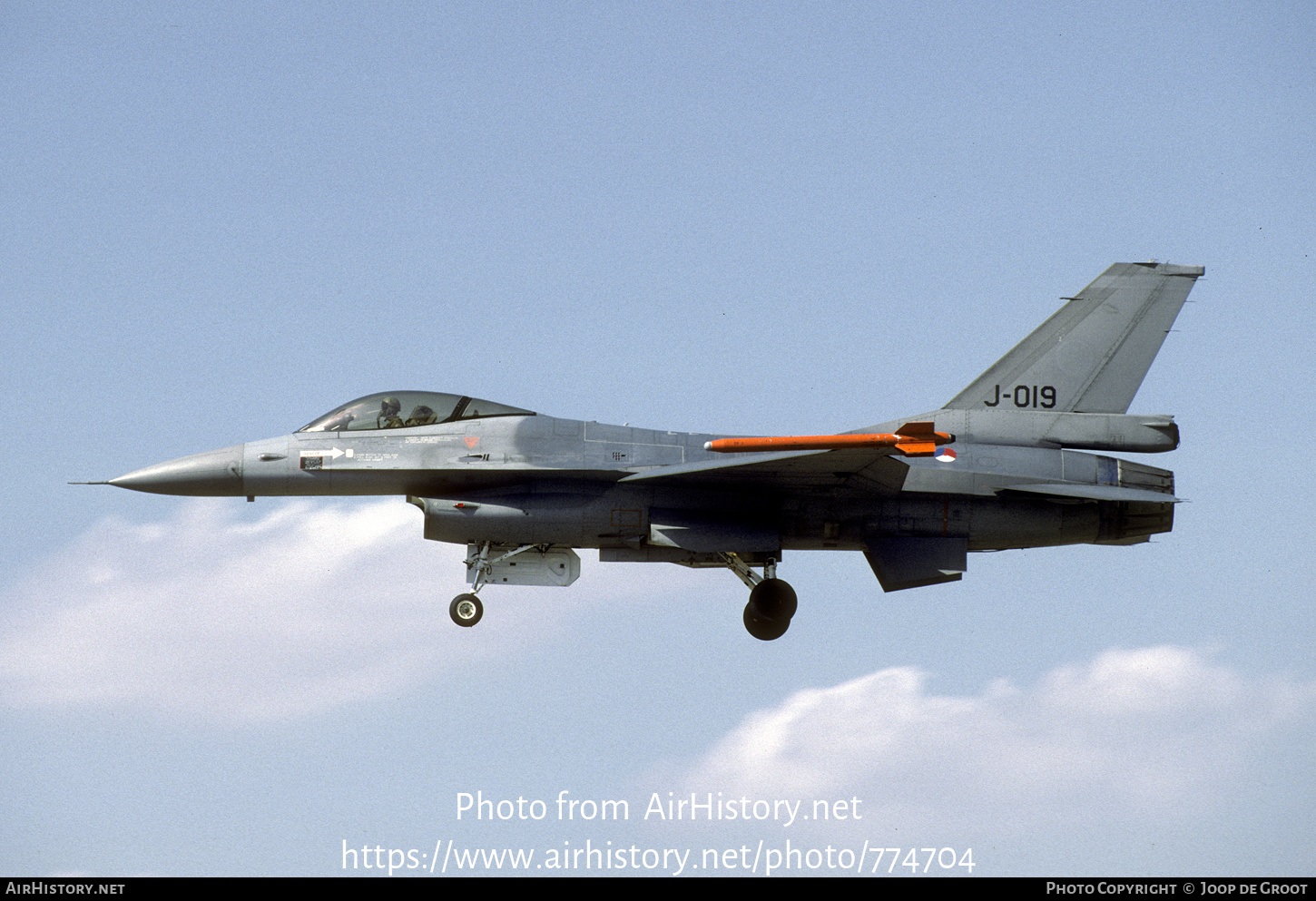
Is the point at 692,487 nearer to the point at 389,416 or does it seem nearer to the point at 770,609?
the point at 770,609

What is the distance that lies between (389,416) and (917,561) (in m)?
8.11

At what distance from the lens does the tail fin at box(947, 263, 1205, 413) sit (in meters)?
25.2

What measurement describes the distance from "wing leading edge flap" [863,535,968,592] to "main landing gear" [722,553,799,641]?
147 centimetres

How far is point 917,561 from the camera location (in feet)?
79.3

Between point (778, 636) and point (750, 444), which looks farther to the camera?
point (778, 636)

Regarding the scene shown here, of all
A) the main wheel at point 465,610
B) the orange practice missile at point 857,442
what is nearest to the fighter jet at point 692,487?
the main wheel at point 465,610

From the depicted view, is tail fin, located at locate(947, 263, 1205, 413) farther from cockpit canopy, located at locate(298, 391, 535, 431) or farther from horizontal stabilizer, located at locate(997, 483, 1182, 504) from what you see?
cockpit canopy, located at locate(298, 391, 535, 431)

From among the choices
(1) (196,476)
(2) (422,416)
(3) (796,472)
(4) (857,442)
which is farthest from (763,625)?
(1) (196,476)

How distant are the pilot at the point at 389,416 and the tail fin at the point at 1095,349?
8426mm

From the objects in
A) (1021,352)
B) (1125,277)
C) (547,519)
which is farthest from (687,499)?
(1125,277)

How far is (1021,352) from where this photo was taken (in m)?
25.4

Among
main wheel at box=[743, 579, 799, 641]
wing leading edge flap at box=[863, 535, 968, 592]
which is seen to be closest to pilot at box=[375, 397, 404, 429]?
main wheel at box=[743, 579, 799, 641]
